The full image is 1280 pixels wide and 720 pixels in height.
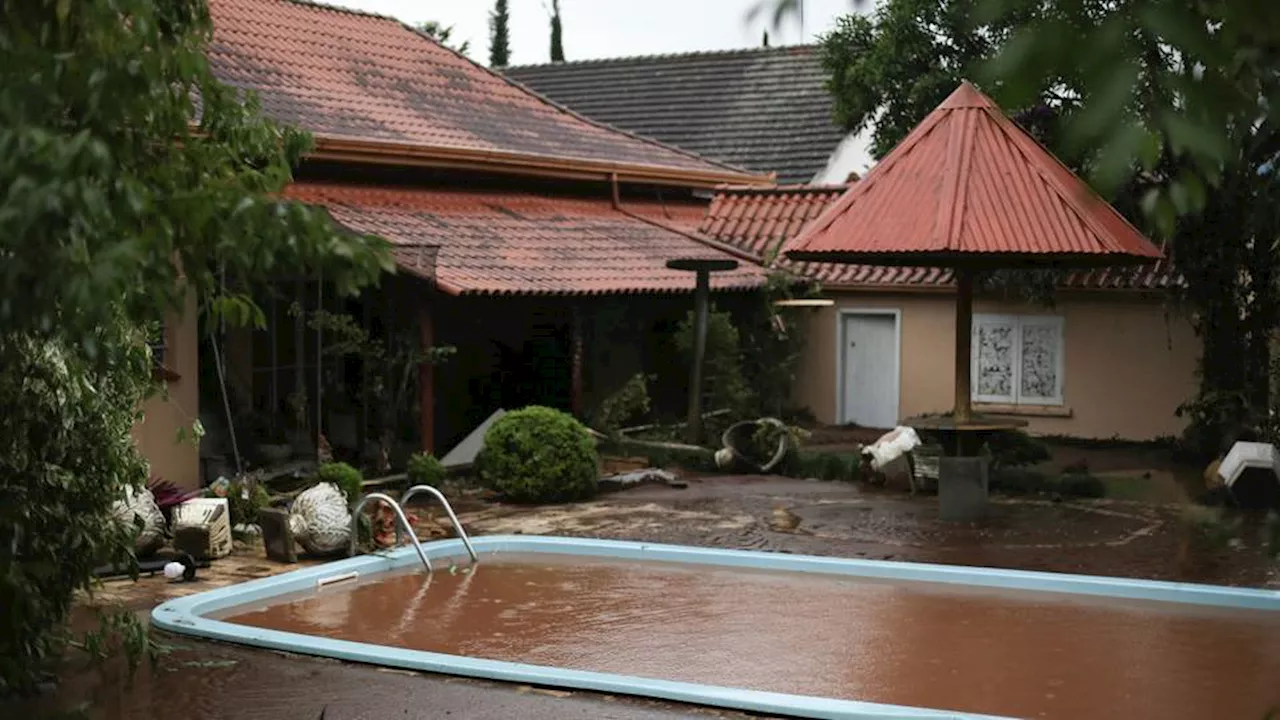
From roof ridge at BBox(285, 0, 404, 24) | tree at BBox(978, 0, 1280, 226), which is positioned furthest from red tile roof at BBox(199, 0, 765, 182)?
tree at BBox(978, 0, 1280, 226)

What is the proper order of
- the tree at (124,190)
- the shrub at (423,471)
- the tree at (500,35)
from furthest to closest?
1. the tree at (500,35)
2. the shrub at (423,471)
3. the tree at (124,190)

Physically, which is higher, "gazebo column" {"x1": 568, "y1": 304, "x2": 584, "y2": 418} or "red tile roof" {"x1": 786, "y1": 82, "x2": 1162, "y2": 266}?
"red tile roof" {"x1": 786, "y1": 82, "x2": 1162, "y2": 266}

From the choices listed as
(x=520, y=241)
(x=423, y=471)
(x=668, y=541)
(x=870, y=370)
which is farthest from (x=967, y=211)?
(x=870, y=370)

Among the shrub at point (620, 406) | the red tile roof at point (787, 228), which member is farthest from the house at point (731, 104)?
the shrub at point (620, 406)

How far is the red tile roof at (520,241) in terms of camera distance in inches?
676

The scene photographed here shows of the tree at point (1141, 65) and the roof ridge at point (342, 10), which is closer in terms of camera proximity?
the tree at point (1141, 65)

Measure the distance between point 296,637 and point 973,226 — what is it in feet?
25.2

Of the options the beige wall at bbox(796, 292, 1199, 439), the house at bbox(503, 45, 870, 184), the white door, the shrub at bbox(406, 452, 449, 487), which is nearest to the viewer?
the shrub at bbox(406, 452, 449, 487)

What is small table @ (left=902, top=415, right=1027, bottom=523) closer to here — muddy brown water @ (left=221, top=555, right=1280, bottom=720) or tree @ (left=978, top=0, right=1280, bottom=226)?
muddy brown water @ (left=221, top=555, right=1280, bottom=720)

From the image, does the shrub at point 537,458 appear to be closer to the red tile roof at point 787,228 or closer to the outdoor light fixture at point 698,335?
the outdoor light fixture at point 698,335

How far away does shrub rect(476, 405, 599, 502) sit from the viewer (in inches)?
627

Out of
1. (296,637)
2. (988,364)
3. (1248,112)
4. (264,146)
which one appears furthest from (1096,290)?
(1248,112)

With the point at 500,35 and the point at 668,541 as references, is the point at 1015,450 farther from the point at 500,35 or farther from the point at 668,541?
the point at 500,35

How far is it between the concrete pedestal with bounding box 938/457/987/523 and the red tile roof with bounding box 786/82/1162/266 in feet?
6.02
